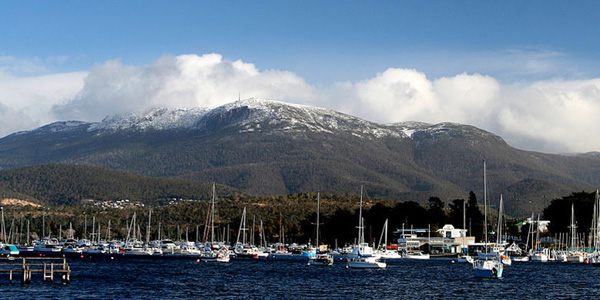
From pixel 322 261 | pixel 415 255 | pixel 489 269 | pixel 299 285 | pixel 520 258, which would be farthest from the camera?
pixel 415 255

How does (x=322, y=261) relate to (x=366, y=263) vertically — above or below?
below

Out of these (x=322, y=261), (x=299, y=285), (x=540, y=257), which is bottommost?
(x=540, y=257)

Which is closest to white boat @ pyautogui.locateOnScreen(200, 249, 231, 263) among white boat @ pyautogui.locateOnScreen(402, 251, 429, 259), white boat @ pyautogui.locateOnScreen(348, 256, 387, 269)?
white boat @ pyautogui.locateOnScreen(348, 256, 387, 269)

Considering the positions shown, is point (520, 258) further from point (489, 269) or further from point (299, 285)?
point (299, 285)

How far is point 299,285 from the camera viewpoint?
89750 mm

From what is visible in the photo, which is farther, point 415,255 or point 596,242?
point 415,255

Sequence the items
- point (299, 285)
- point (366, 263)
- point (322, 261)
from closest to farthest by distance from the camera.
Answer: point (299, 285) < point (366, 263) < point (322, 261)

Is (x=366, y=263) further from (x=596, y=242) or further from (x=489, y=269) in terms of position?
(x=596, y=242)

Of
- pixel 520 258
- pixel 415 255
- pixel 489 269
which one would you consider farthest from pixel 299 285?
pixel 415 255

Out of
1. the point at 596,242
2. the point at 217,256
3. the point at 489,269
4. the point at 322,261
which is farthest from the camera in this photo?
the point at 596,242

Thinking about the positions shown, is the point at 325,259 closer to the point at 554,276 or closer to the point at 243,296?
the point at 554,276

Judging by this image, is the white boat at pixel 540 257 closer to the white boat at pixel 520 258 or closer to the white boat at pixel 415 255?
the white boat at pixel 520 258

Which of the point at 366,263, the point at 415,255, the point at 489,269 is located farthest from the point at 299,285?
the point at 415,255

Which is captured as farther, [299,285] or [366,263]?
[366,263]
